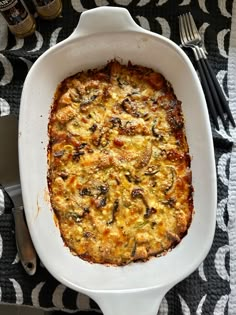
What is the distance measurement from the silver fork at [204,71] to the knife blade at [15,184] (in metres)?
0.62

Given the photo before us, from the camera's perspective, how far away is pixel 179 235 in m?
1.67

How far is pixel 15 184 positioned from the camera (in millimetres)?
1786

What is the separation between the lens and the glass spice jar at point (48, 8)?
6.26ft

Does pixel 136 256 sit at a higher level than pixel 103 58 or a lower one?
lower

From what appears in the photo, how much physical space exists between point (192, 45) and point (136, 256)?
73cm

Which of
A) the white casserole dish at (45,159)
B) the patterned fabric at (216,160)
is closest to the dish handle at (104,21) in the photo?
the white casserole dish at (45,159)

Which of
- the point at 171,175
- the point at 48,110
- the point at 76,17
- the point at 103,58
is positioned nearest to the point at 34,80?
the point at 48,110

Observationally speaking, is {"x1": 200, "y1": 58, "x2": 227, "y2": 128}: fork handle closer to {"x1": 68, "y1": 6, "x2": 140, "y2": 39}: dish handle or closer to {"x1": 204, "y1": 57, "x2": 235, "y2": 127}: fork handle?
{"x1": 204, "y1": 57, "x2": 235, "y2": 127}: fork handle

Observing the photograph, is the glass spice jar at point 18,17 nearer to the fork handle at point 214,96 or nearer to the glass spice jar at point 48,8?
the glass spice jar at point 48,8

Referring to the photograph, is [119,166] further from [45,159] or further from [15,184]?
[15,184]

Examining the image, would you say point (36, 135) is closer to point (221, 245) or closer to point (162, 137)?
point (162, 137)

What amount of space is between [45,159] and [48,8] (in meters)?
0.53

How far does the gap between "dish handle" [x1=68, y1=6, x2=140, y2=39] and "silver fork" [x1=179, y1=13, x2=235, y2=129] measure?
265mm

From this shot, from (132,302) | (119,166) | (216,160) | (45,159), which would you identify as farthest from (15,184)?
(216,160)
